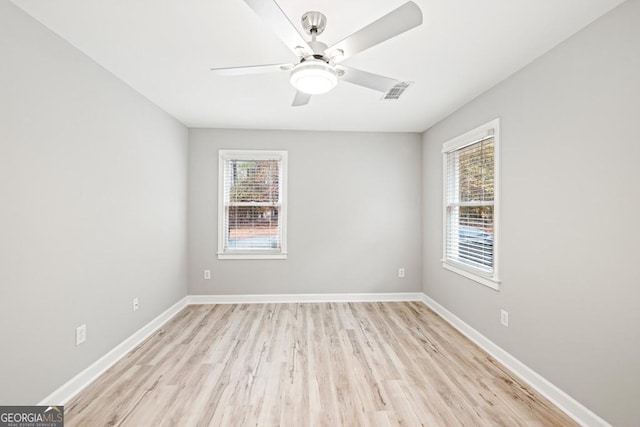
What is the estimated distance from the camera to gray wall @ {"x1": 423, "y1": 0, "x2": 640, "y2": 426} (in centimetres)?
170

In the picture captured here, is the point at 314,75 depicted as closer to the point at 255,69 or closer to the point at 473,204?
the point at 255,69

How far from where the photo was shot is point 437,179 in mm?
A: 4152

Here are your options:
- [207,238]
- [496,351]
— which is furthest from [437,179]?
[207,238]

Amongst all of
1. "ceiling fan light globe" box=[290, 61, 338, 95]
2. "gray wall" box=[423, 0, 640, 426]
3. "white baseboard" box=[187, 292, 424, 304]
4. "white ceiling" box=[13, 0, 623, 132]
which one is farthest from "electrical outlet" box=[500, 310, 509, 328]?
"ceiling fan light globe" box=[290, 61, 338, 95]

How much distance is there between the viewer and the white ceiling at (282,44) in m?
1.80

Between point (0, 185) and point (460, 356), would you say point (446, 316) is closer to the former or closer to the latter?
point (460, 356)

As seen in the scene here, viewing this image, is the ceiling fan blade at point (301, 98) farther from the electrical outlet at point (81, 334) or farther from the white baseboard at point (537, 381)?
the white baseboard at point (537, 381)

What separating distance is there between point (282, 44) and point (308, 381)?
256 cm

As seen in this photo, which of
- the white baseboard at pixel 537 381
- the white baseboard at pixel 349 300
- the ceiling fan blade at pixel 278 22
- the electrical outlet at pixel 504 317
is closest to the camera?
the ceiling fan blade at pixel 278 22

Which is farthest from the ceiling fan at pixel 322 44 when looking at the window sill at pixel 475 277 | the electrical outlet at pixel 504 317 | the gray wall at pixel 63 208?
the electrical outlet at pixel 504 317

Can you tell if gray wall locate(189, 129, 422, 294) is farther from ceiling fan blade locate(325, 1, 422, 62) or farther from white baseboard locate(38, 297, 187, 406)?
ceiling fan blade locate(325, 1, 422, 62)

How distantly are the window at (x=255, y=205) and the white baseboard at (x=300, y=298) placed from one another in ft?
1.95

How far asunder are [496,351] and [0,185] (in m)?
3.83

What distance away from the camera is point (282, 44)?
7.18ft
